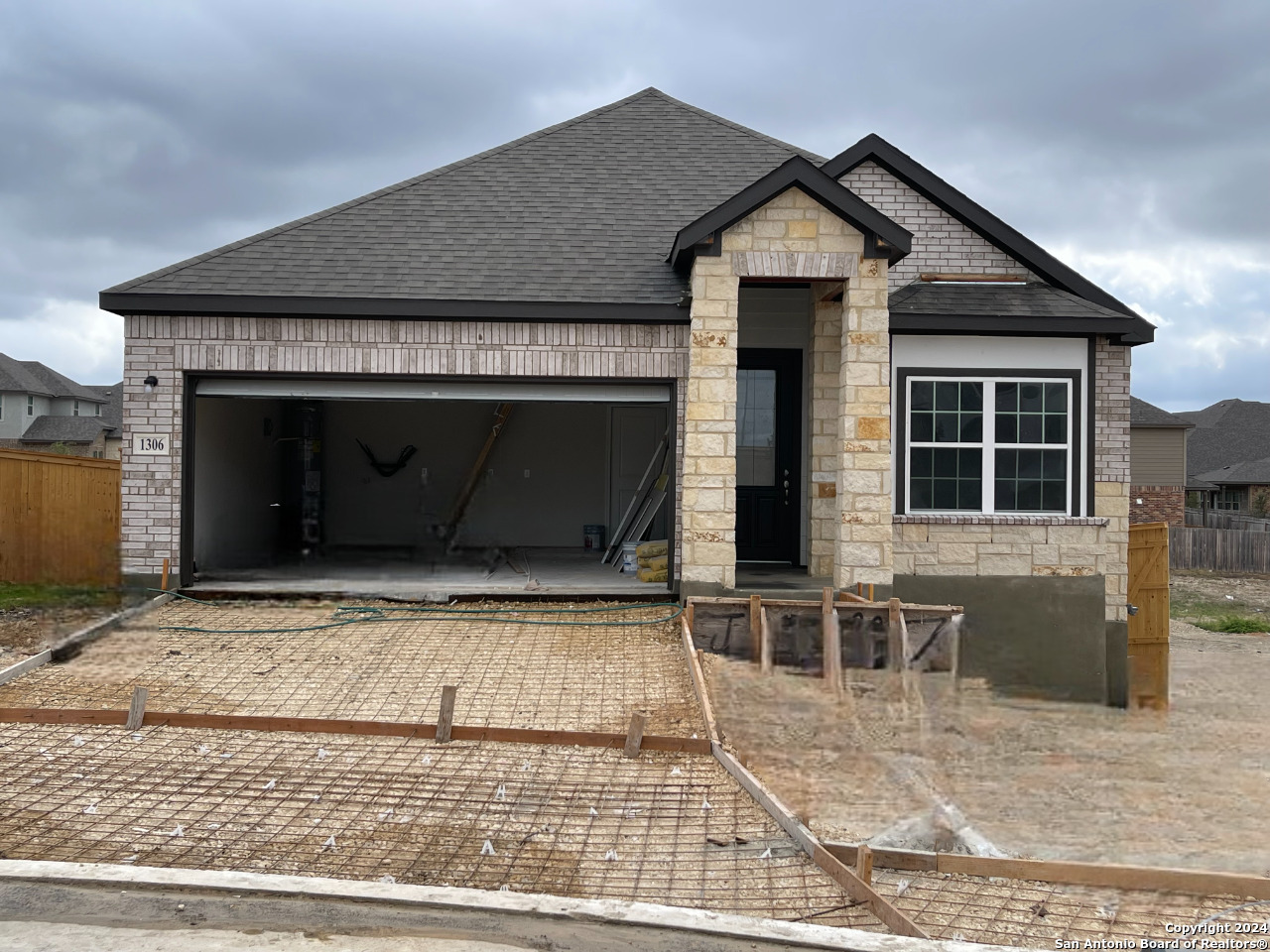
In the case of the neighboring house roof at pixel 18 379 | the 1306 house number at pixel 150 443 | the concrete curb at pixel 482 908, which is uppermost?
the neighboring house roof at pixel 18 379

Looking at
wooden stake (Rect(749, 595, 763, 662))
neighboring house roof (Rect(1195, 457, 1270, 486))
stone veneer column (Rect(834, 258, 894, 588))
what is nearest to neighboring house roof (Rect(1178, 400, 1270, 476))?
neighboring house roof (Rect(1195, 457, 1270, 486))

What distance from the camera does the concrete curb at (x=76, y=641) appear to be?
29.3 feet

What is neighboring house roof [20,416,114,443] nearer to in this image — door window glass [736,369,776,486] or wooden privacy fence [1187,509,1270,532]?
door window glass [736,369,776,486]

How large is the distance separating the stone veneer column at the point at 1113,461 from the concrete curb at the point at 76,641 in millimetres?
10525

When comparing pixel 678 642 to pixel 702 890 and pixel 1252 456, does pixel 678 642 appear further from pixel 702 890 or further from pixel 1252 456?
pixel 1252 456

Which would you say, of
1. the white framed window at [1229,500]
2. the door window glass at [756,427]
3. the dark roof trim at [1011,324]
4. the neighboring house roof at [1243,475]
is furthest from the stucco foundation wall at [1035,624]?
the white framed window at [1229,500]

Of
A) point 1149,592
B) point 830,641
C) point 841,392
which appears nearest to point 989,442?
point 841,392

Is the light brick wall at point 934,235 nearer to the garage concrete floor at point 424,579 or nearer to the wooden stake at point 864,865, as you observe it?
the garage concrete floor at point 424,579

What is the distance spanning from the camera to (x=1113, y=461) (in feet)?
40.0

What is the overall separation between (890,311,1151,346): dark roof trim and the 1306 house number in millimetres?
8240

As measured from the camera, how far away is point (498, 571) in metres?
13.9

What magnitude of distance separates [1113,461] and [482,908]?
9891mm

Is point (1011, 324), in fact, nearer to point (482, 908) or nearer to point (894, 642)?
point (894, 642)

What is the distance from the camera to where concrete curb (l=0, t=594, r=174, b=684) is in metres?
8.93
